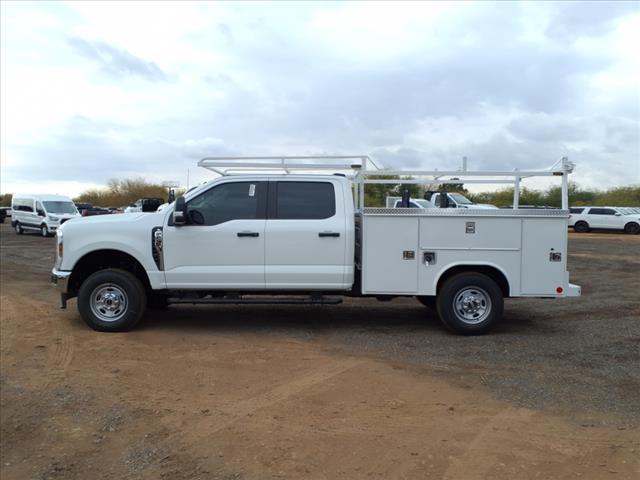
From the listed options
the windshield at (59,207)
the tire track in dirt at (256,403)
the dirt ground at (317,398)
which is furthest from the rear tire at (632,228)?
the tire track in dirt at (256,403)

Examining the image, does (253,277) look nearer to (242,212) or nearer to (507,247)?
(242,212)

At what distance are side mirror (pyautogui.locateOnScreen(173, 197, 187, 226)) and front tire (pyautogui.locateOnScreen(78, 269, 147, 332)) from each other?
3.40 feet

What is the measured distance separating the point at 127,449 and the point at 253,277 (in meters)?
3.56

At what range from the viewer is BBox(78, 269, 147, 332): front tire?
7.91 meters

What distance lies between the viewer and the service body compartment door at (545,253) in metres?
7.73

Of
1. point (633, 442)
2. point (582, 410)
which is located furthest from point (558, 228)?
point (633, 442)

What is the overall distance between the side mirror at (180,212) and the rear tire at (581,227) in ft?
111

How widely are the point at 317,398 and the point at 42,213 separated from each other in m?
29.6

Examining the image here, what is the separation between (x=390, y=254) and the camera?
25.6 ft

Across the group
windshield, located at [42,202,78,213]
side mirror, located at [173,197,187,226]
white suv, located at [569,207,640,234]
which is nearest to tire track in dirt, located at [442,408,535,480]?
side mirror, located at [173,197,187,226]

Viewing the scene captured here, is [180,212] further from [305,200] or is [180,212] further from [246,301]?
[305,200]

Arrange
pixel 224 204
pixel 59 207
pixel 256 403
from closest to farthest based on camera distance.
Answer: pixel 256 403
pixel 224 204
pixel 59 207

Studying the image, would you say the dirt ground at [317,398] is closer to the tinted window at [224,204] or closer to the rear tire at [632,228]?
Answer: the tinted window at [224,204]

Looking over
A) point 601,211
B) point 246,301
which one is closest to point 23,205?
point 246,301
